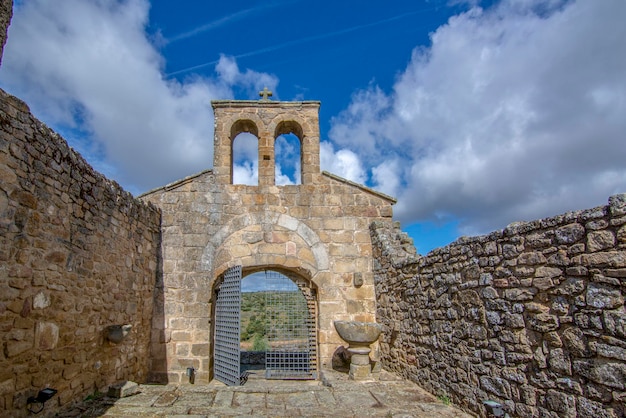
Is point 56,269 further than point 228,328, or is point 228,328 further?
point 228,328

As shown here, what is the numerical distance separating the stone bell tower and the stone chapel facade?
24mm

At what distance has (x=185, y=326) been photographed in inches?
319

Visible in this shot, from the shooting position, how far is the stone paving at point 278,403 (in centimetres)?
492

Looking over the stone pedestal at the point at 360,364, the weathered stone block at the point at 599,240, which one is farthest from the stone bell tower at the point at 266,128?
the weathered stone block at the point at 599,240

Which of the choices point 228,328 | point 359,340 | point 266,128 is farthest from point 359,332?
point 266,128

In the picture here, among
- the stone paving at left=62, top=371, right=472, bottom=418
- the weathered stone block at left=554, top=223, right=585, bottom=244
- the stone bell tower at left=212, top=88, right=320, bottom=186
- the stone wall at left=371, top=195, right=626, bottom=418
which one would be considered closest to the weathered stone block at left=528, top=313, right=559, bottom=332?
the stone wall at left=371, top=195, right=626, bottom=418

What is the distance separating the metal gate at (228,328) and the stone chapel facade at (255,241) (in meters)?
0.18

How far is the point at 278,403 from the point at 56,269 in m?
3.17

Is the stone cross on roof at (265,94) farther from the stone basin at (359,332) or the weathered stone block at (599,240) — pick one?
the weathered stone block at (599,240)

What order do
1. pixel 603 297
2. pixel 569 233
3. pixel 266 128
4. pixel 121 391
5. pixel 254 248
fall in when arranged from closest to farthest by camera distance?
pixel 603 297, pixel 569 233, pixel 121 391, pixel 254 248, pixel 266 128

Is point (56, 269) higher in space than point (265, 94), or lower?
lower

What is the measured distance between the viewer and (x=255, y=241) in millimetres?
8508

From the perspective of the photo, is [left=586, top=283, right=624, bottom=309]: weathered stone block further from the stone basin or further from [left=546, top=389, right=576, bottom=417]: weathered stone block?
the stone basin

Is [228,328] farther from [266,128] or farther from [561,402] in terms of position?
[561,402]
